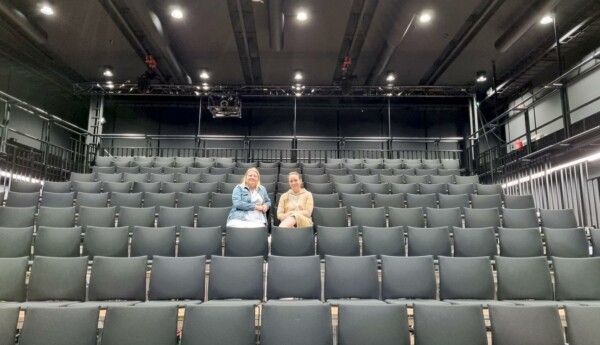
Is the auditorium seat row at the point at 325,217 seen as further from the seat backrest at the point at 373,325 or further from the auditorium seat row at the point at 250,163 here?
the auditorium seat row at the point at 250,163

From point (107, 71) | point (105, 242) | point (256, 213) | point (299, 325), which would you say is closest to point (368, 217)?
Answer: point (256, 213)

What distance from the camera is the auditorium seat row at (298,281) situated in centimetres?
341

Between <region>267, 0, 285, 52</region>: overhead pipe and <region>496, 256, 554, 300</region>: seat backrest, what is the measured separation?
217 inches

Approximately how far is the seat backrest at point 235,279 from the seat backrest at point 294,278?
0.33ft

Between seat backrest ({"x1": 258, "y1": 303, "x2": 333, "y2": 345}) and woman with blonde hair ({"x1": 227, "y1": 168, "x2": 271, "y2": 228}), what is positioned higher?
woman with blonde hair ({"x1": 227, "y1": 168, "x2": 271, "y2": 228})

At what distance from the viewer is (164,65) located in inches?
394

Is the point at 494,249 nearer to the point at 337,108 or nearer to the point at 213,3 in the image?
the point at 213,3

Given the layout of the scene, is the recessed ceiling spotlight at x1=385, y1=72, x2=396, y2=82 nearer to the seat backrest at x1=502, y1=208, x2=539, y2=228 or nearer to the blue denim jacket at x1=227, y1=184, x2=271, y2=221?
the seat backrest at x1=502, y1=208, x2=539, y2=228

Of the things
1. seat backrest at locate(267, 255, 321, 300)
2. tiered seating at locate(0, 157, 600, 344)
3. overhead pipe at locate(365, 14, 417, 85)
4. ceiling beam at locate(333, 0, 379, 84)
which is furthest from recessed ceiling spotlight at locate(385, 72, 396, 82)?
seat backrest at locate(267, 255, 321, 300)

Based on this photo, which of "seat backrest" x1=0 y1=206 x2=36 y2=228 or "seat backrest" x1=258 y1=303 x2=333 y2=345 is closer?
"seat backrest" x1=258 y1=303 x2=333 y2=345

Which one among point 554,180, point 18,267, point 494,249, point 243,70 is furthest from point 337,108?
point 18,267

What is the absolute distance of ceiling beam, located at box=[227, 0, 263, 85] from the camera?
7623mm

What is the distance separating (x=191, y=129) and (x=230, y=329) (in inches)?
412

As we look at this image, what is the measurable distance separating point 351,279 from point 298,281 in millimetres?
434
